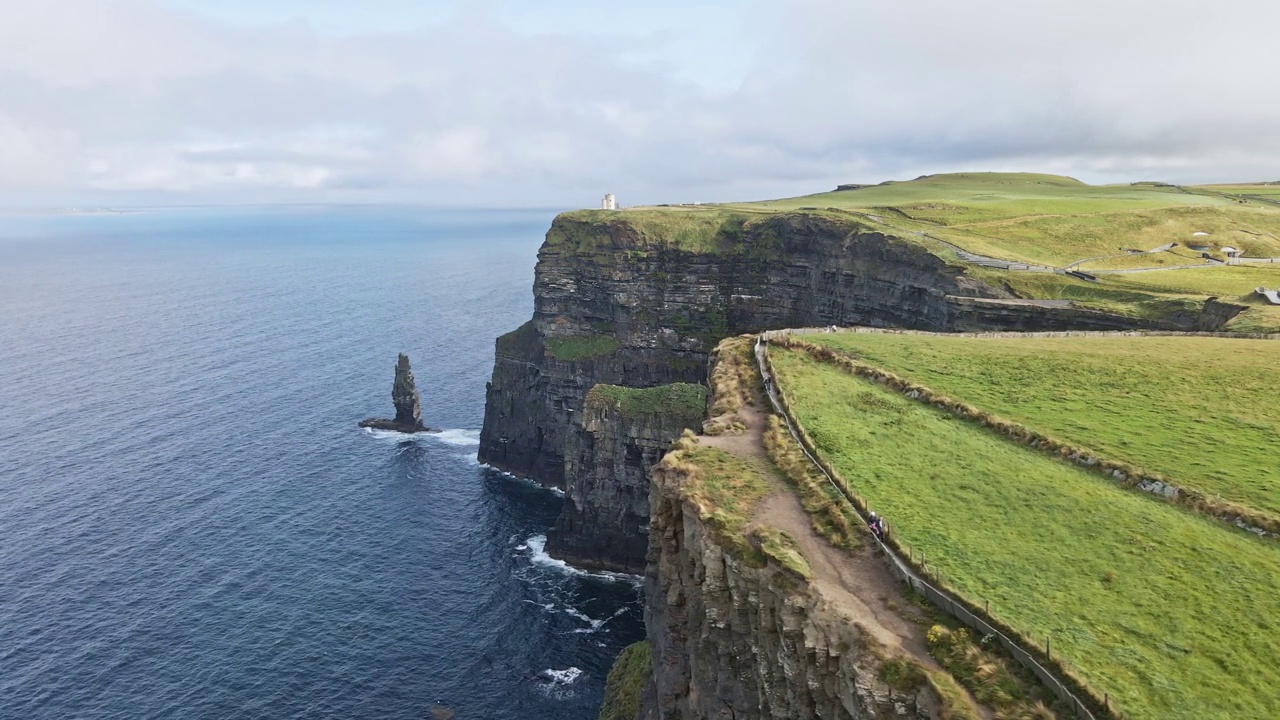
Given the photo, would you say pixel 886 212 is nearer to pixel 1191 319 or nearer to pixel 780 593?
pixel 1191 319

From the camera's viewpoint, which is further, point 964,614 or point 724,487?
point 724,487

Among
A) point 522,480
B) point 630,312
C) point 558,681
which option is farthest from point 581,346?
point 558,681

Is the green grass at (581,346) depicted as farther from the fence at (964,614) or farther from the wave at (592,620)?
the fence at (964,614)

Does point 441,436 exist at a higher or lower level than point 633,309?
lower

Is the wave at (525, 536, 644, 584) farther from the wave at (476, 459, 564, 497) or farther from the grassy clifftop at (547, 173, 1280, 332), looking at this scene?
the grassy clifftop at (547, 173, 1280, 332)

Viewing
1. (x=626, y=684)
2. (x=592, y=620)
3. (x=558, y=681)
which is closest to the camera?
(x=626, y=684)

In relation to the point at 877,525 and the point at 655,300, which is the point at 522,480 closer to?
the point at 655,300

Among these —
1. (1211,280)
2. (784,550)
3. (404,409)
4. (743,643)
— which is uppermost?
(1211,280)
